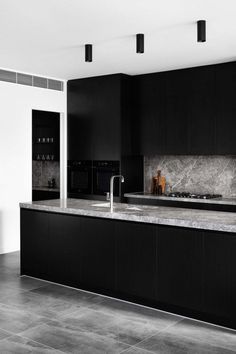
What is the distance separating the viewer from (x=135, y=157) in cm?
723

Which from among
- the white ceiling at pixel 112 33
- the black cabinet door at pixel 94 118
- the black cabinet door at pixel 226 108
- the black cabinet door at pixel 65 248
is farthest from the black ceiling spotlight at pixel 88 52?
the black cabinet door at pixel 226 108

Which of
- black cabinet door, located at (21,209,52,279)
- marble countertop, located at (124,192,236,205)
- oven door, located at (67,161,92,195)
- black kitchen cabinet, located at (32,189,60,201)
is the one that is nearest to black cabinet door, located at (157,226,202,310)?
black cabinet door, located at (21,209,52,279)

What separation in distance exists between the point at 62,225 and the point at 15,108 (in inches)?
107

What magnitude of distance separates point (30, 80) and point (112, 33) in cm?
268

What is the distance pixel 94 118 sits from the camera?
7137 mm

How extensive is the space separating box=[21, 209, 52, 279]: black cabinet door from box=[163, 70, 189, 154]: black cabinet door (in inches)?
99.3

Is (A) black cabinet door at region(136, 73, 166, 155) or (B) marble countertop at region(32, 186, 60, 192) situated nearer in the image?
(A) black cabinet door at region(136, 73, 166, 155)

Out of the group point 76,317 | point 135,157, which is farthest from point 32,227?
point 135,157

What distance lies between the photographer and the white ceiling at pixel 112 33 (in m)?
3.79

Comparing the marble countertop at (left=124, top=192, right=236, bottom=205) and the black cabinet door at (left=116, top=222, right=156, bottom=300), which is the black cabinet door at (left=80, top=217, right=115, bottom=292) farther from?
the marble countertop at (left=124, top=192, right=236, bottom=205)

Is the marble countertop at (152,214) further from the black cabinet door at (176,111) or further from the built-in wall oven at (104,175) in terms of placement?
the black cabinet door at (176,111)

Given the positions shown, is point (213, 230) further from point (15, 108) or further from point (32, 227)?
point (15, 108)

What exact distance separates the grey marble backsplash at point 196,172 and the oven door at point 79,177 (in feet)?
3.21

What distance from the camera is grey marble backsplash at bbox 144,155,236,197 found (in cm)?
654
